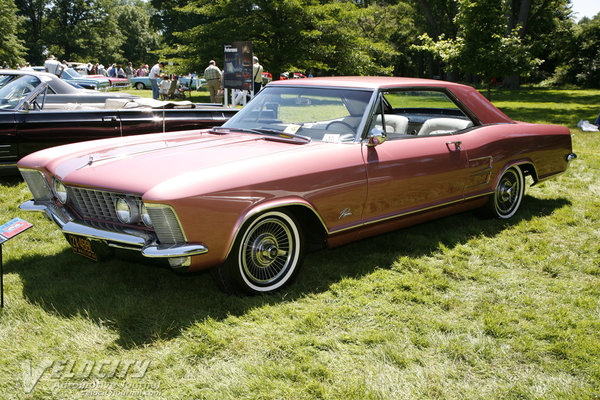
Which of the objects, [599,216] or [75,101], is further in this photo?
[75,101]

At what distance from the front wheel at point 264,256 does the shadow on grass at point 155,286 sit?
0.09 m

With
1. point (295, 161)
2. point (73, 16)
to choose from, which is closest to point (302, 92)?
point (295, 161)

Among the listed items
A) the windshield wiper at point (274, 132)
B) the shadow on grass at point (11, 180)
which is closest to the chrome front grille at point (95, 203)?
the windshield wiper at point (274, 132)

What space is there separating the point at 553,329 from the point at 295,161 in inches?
76.0

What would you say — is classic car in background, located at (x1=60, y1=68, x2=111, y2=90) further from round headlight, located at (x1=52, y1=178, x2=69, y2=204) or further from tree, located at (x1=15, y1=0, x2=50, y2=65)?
tree, located at (x1=15, y1=0, x2=50, y2=65)

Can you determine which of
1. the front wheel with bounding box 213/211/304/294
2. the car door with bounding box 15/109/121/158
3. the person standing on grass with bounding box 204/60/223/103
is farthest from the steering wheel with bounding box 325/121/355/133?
the person standing on grass with bounding box 204/60/223/103

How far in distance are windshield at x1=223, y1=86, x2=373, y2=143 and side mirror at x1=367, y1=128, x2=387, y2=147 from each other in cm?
14

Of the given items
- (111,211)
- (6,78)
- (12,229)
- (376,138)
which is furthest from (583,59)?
(12,229)

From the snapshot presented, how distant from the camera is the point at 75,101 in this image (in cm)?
880

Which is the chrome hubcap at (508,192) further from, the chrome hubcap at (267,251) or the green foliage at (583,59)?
the green foliage at (583,59)

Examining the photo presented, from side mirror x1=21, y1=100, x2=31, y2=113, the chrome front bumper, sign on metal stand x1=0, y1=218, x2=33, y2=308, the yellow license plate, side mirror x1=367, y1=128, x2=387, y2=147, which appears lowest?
the yellow license plate

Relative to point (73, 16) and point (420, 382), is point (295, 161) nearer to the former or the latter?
point (420, 382)

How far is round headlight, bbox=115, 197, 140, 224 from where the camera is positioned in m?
3.33

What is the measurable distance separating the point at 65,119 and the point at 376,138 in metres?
4.42
